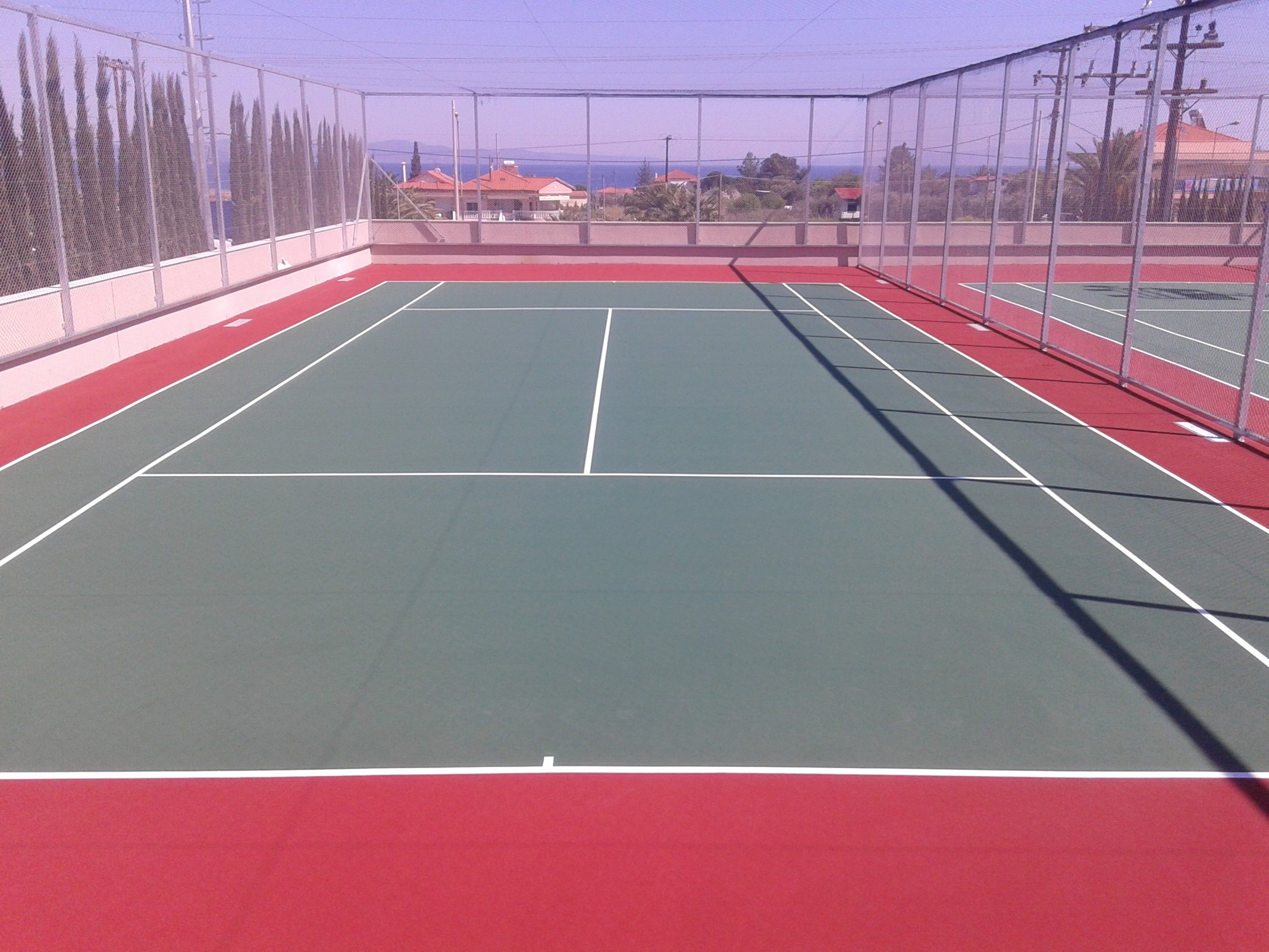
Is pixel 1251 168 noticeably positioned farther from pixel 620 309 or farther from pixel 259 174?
pixel 259 174

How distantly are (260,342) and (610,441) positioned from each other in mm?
7666

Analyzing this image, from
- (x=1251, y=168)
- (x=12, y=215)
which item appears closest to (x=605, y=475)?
(x=12, y=215)

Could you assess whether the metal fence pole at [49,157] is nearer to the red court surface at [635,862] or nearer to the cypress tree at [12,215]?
the cypress tree at [12,215]

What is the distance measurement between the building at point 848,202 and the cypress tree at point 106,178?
758 inches

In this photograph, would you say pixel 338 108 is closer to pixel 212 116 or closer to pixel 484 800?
pixel 212 116

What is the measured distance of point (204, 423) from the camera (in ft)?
37.9

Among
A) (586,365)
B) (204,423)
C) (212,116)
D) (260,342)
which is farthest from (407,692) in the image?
(212,116)

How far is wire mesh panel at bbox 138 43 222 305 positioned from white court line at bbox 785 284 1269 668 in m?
10.6

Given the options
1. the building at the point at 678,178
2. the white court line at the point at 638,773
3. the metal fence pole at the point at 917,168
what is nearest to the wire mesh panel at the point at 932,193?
the metal fence pole at the point at 917,168

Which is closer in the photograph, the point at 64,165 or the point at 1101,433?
the point at 1101,433

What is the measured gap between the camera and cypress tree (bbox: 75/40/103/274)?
44.2ft

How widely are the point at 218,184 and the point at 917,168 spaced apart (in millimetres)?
12971

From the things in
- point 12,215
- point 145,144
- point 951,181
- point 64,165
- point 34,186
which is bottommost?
point 12,215

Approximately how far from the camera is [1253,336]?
10.4 meters
